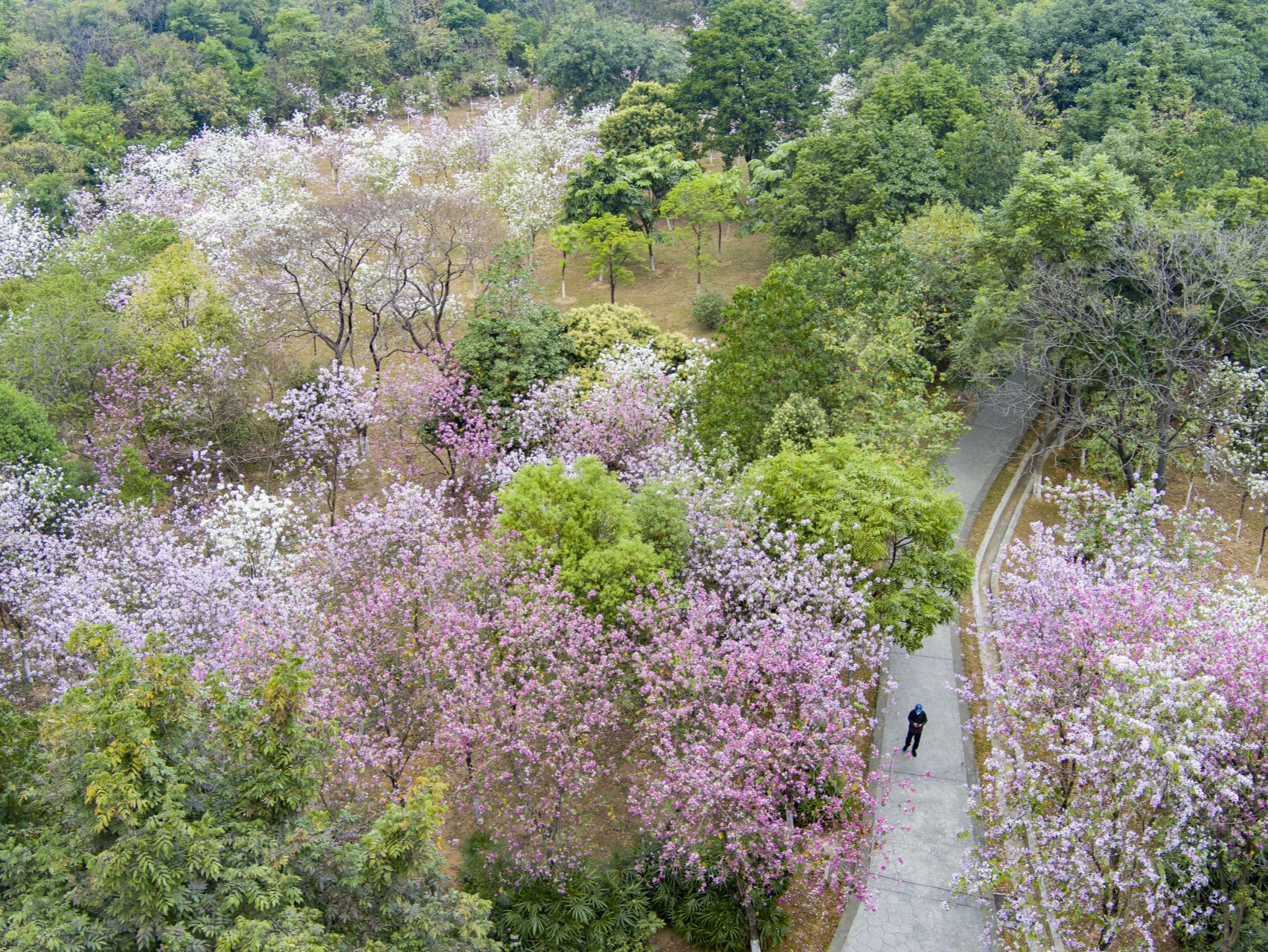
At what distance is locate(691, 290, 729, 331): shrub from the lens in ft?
130

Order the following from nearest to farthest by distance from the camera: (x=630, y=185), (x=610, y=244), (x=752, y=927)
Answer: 1. (x=752, y=927)
2. (x=610, y=244)
3. (x=630, y=185)

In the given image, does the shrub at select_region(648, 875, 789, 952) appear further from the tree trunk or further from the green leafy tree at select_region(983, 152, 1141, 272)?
the green leafy tree at select_region(983, 152, 1141, 272)

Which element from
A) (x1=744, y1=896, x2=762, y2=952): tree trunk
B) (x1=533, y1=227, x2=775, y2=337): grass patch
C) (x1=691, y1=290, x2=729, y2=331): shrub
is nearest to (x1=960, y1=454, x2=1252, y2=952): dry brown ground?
(x1=744, y1=896, x2=762, y2=952): tree trunk

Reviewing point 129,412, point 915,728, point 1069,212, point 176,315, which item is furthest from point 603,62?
point 915,728

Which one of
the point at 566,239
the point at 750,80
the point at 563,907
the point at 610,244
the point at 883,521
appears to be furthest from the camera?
the point at 750,80

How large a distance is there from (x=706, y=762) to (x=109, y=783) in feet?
29.8

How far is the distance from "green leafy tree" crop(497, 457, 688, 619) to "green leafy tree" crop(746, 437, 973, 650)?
7.77 feet

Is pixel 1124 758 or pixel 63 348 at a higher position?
pixel 63 348

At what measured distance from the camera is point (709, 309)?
39.7 metres

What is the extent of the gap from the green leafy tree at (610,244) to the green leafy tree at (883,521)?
20348 millimetres

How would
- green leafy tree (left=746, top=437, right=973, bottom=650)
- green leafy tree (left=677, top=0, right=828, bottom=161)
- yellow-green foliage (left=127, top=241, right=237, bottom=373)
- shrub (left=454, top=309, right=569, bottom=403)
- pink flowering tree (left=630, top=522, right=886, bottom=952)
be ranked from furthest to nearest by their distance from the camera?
1. green leafy tree (left=677, top=0, right=828, bottom=161)
2. yellow-green foliage (left=127, top=241, right=237, bottom=373)
3. shrub (left=454, top=309, right=569, bottom=403)
4. green leafy tree (left=746, top=437, right=973, bottom=650)
5. pink flowering tree (left=630, top=522, right=886, bottom=952)

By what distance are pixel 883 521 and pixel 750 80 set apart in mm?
36200

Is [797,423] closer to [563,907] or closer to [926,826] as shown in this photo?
[926,826]

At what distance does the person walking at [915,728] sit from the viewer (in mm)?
20359
